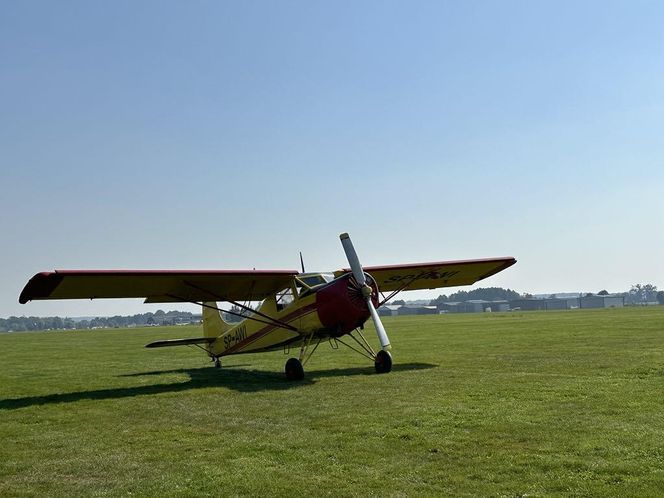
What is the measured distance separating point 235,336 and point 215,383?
163 inches

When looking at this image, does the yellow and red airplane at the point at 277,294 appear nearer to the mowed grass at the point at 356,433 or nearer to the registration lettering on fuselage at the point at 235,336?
the registration lettering on fuselage at the point at 235,336

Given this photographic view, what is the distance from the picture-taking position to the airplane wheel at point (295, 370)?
14.5 metres

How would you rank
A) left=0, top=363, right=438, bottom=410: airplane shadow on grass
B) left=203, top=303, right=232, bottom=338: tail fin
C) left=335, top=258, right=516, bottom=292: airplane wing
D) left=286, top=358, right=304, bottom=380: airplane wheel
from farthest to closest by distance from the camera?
left=203, top=303, right=232, bottom=338: tail fin, left=335, top=258, right=516, bottom=292: airplane wing, left=286, top=358, right=304, bottom=380: airplane wheel, left=0, top=363, right=438, bottom=410: airplane shadow on grass

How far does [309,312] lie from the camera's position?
49.7 ft

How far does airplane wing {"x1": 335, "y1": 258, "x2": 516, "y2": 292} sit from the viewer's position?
18.3m

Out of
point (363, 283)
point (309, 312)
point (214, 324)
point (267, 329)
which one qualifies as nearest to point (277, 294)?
point (267, 329)

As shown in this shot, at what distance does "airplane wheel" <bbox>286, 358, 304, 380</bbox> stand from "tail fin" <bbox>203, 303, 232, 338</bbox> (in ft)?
19.9

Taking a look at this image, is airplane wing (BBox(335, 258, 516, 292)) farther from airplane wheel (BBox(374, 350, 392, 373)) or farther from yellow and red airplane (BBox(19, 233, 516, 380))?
airplane wheel (BBox(374, 350, 392, 373))

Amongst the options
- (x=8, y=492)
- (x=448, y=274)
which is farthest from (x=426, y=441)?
(x=448, y=274)

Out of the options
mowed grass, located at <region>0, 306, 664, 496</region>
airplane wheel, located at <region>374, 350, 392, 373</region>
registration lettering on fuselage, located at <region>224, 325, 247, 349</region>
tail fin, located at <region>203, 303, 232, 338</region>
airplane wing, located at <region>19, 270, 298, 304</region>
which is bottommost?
mowed grass, located at <region>0, 306, 664, 496</region>

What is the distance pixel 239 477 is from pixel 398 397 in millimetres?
5108

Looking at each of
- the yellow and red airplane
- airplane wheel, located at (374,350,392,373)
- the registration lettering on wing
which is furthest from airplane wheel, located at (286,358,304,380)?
the registration lettering on wing

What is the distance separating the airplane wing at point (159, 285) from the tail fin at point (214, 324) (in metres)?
3.23

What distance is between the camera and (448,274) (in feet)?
65.4
